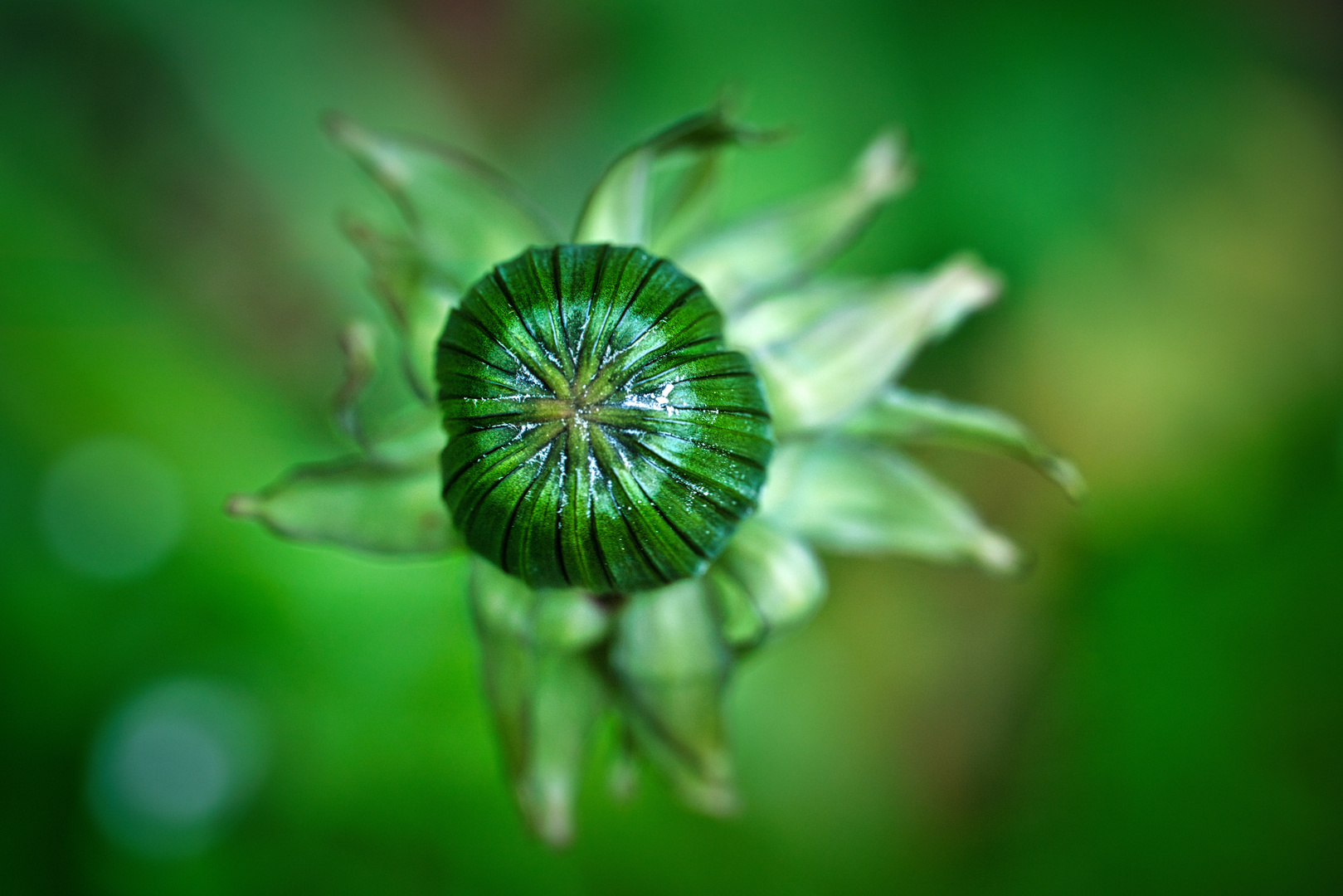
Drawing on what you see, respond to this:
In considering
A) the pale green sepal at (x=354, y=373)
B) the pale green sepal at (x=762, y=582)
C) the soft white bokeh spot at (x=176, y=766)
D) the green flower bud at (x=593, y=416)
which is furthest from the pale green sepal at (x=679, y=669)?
the soft white bokeh spot at (x=176, y=766)

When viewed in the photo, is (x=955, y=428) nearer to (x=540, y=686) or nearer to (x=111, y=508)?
(x=540, y=686)

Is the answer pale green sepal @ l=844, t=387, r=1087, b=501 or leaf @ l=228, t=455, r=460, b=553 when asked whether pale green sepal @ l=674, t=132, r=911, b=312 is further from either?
leaf @ l=228, t=455, r=460, b=553

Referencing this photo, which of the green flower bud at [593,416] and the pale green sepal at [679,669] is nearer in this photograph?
the green flower bud at [593,416]

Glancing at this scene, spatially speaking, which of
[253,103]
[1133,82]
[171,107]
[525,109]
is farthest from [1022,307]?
[171,107]

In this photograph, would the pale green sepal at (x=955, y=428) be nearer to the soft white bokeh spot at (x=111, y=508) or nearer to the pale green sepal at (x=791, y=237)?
the pale green sepal at (x=791, y=237)

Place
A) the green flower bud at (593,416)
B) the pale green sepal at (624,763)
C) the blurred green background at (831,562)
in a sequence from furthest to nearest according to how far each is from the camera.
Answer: the blurred green background at (831,562) < the pale green sepal at (624,763) < the green flower bud at (593,416)

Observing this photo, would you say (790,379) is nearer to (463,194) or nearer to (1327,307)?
(463,194)

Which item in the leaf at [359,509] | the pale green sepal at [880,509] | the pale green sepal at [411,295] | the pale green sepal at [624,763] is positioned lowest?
the pale green sepal at [624,763]
